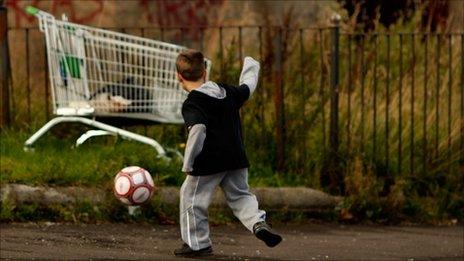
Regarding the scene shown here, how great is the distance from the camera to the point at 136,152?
981 centimetres

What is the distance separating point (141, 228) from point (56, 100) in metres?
1.34

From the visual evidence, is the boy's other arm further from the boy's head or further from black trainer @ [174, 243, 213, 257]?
black trainer @ [174, 243, 213, 257]

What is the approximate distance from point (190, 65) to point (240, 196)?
87 centimetres

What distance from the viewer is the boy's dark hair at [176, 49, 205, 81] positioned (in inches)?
301

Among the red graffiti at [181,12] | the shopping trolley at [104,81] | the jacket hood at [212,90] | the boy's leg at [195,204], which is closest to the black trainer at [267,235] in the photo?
the boy's leg at [195,204]

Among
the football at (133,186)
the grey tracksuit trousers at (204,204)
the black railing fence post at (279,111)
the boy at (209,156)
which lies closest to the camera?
the boy at (209,156)

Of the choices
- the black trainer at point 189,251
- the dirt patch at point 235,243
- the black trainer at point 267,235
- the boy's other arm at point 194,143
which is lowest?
the dirt patch at point 235,243

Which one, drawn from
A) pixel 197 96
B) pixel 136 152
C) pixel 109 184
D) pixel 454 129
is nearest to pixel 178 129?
pixel 136 152

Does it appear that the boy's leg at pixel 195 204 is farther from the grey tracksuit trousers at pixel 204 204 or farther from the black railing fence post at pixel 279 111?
the black railing fence post at pixel 279 111

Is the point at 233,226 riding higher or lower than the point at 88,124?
lower

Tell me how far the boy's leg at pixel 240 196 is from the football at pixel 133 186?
2.21 ft

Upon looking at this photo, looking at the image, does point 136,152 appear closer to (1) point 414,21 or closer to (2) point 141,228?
(2) point 141,228

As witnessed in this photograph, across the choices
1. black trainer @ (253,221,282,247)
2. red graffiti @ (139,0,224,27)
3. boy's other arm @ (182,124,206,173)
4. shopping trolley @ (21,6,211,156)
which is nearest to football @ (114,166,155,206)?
boy's other arm @ (182,124,206,173)

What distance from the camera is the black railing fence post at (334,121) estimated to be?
33.5ft
